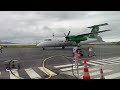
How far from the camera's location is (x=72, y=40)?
35531 mm
